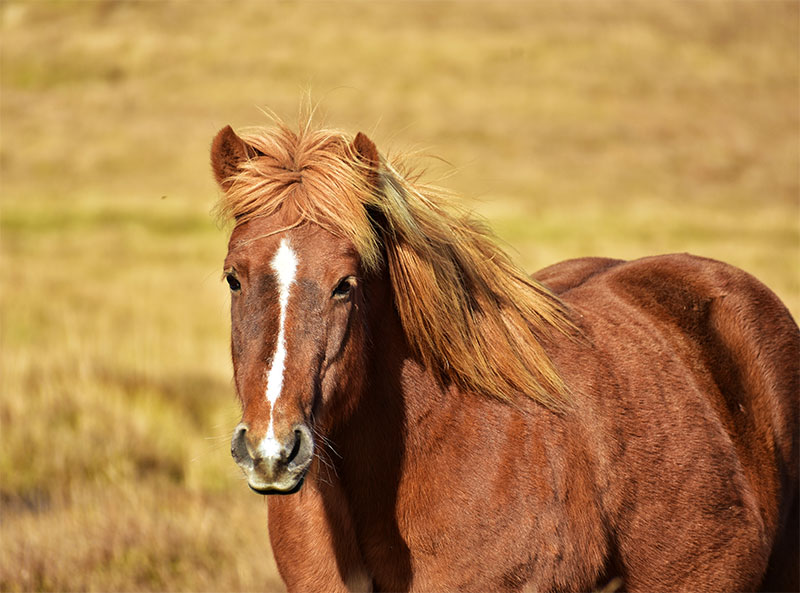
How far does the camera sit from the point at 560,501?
3029 millimetres

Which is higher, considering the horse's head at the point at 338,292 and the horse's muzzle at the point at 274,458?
the horse's head at the point at 338,292

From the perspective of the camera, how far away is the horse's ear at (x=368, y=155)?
2928 mm

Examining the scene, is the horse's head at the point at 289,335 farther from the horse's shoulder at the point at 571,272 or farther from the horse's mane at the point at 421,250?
the horse's shoulder at the point at 571,272

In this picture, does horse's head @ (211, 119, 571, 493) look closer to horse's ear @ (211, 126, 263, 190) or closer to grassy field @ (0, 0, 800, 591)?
horse's ear @ (211, 126, 263, 190)

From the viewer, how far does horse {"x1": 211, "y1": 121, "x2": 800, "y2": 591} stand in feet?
8.93

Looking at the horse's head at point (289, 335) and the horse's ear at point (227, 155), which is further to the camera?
the horse's ear at point (227, 155)

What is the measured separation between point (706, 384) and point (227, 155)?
2.18 m

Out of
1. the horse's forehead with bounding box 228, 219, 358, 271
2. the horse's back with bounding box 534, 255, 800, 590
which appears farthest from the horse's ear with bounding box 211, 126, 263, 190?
the horse's back with bounding box 534, 255, 800, 590

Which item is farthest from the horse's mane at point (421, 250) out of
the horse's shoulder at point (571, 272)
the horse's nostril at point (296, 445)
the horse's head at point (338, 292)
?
the horse's shoulder at point (571, 272)

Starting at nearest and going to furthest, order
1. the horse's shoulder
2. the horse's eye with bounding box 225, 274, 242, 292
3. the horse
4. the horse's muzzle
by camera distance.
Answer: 1. the horse's muzzle
2. the horse
3. the horse's eye with bounding box 225, 274, 242, 292
4. the horse's shoulder

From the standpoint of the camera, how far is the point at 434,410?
310 centimetres

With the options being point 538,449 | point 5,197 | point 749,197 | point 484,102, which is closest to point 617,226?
point 749,197

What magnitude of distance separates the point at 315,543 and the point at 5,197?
1235 inches

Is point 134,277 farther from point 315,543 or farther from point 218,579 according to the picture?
point 315,543
